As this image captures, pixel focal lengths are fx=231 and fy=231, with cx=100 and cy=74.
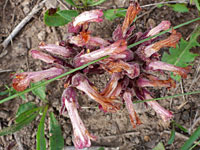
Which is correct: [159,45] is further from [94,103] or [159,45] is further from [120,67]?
[94,103]

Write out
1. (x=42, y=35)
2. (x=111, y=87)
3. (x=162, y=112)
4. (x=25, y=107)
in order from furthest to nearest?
(x=42, y=35)
(x=25, y=107)
(x=162, y=112)
(x=111, y=87)

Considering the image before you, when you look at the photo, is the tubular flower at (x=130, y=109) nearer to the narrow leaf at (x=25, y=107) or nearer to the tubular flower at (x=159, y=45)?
the tubular flower at (x=159, y=45)

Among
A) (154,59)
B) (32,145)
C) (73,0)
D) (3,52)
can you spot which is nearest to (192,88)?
(154,59)

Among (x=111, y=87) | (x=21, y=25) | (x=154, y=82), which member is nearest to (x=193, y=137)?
(x=154, y=82)

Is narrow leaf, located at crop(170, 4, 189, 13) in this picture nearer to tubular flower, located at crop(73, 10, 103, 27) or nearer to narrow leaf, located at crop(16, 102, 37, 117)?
tubular flower, located at crop(73, 10, 103, 27)

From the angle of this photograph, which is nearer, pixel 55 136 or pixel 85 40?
pixel 85 40

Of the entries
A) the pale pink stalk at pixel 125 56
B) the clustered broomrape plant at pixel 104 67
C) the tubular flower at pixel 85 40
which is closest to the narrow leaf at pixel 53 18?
the clustered broomrape plant at pixel 104 67

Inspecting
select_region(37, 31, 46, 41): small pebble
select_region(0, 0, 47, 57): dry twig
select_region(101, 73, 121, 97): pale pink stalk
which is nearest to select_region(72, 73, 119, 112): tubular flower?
select_region(101, 73, 121, 97): pale pink stalk
